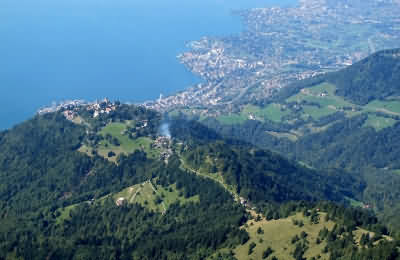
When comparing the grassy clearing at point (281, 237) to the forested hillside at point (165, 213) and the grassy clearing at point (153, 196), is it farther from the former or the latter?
the grassy clearing at point (153, 196)

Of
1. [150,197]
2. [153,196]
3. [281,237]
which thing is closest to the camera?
[281,237]

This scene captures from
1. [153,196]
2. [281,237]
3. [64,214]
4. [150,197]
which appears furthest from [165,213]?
[281,237]

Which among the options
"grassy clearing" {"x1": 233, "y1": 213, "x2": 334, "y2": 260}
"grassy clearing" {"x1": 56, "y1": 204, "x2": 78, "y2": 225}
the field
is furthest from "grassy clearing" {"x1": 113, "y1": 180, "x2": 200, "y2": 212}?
"grassy clearing" {"x1": 233, "y1": 213, "x2": 334, "y2": 260}

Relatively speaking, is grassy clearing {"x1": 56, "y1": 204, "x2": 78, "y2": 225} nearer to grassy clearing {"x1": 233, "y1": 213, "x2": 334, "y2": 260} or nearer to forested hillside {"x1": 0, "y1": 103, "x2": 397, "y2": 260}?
forested hillside {"x1": 0, "y1": 103, "x2": 397, "y2": 260}

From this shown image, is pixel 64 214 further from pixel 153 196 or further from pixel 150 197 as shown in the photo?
pixel 153 196

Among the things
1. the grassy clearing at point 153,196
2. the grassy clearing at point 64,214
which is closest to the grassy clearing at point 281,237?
the grassy clearing at point 153,196

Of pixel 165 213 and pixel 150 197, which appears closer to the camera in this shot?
pixel 165 213

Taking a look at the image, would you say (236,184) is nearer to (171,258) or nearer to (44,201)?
(171,258)

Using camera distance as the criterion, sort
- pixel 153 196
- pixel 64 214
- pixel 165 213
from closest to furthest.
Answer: pixel 165 213
pixel 153 196
pixel 64 214
